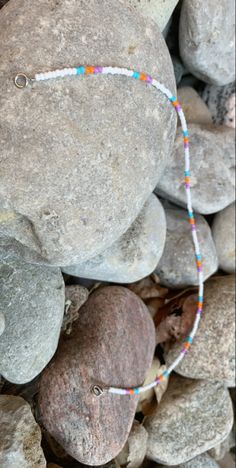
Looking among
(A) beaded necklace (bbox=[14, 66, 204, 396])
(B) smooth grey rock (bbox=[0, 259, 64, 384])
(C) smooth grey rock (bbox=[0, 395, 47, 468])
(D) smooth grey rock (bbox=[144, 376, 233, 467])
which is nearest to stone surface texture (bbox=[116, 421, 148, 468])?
(D) smooth grey rock (bbox=[144, 376, 233, 467])

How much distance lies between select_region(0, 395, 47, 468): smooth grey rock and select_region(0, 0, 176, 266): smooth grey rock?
0.55 meters

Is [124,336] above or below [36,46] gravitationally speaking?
below

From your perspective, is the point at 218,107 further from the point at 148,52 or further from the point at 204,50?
the point at 148,52

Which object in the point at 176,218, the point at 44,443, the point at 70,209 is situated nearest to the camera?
the point at 70,209

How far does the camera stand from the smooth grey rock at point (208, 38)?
70.8 inches

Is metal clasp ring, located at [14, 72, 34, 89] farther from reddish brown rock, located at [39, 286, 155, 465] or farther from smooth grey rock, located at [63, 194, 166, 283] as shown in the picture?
reddish brown rock, located at [39, 286, 155, 465]

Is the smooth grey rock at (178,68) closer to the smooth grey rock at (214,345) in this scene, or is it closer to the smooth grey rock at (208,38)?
the smooth grey rock at (208,38)

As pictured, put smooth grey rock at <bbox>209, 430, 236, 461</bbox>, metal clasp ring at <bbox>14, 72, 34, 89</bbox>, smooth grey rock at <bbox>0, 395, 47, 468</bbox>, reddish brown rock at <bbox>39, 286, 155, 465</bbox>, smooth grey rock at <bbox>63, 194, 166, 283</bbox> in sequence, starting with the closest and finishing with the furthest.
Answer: metal clasp ring at <bbox>14, 72, 34, 89</bbox> < smooth grey rock at <bbox>0, 395, 47, 468</bbox> < reddish brown rock at <bbox>39, 286, 155, 465</bbox> < smooth grey rock at <bbox>63, 194, 166, 283</bbox> < smooth grey rock at <bbox>209, 430, 236, 461</bbox>

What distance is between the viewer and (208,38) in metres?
1.88

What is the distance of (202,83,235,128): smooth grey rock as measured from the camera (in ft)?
7.30

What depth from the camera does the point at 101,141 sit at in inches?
50.6

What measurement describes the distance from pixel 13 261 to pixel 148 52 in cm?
79

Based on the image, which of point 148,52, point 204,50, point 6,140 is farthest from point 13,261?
point 204,50

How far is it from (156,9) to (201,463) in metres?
1.94
